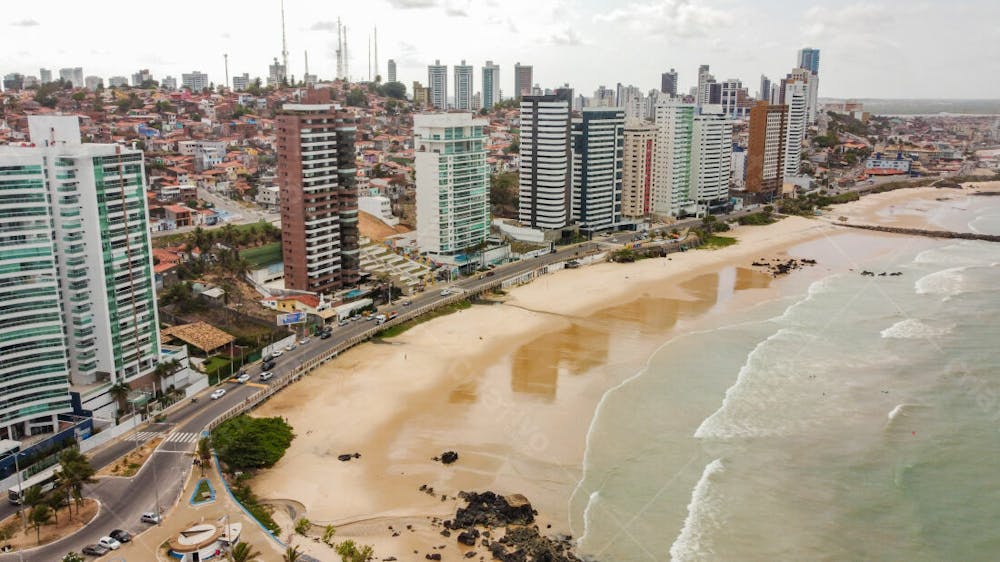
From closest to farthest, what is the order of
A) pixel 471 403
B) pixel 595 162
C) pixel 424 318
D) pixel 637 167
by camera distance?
pixel 471 403
pixel 424 318
pixel 595 162
pixel 637 167

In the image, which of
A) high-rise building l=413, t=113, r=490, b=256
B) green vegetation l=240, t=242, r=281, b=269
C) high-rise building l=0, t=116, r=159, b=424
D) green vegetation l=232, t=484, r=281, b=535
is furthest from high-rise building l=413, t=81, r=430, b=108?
green vegetation l=232, t=484, r=281, b=535

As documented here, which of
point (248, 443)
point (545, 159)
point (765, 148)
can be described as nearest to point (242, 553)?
point (248, 443)

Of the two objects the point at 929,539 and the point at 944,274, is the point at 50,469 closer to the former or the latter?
the point at 929,539

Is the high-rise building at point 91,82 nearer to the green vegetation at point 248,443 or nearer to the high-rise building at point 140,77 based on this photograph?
the high-rise building at point 140,77

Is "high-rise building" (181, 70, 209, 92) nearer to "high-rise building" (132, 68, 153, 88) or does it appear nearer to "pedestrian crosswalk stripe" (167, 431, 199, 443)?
"high-rise building" (132, 68, 153, 88)

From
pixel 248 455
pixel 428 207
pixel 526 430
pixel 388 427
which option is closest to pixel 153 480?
pixel 248 455

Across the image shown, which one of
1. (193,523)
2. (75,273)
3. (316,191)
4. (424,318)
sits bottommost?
(193,523)

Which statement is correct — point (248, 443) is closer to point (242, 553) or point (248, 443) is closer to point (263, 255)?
point (242, 553)
